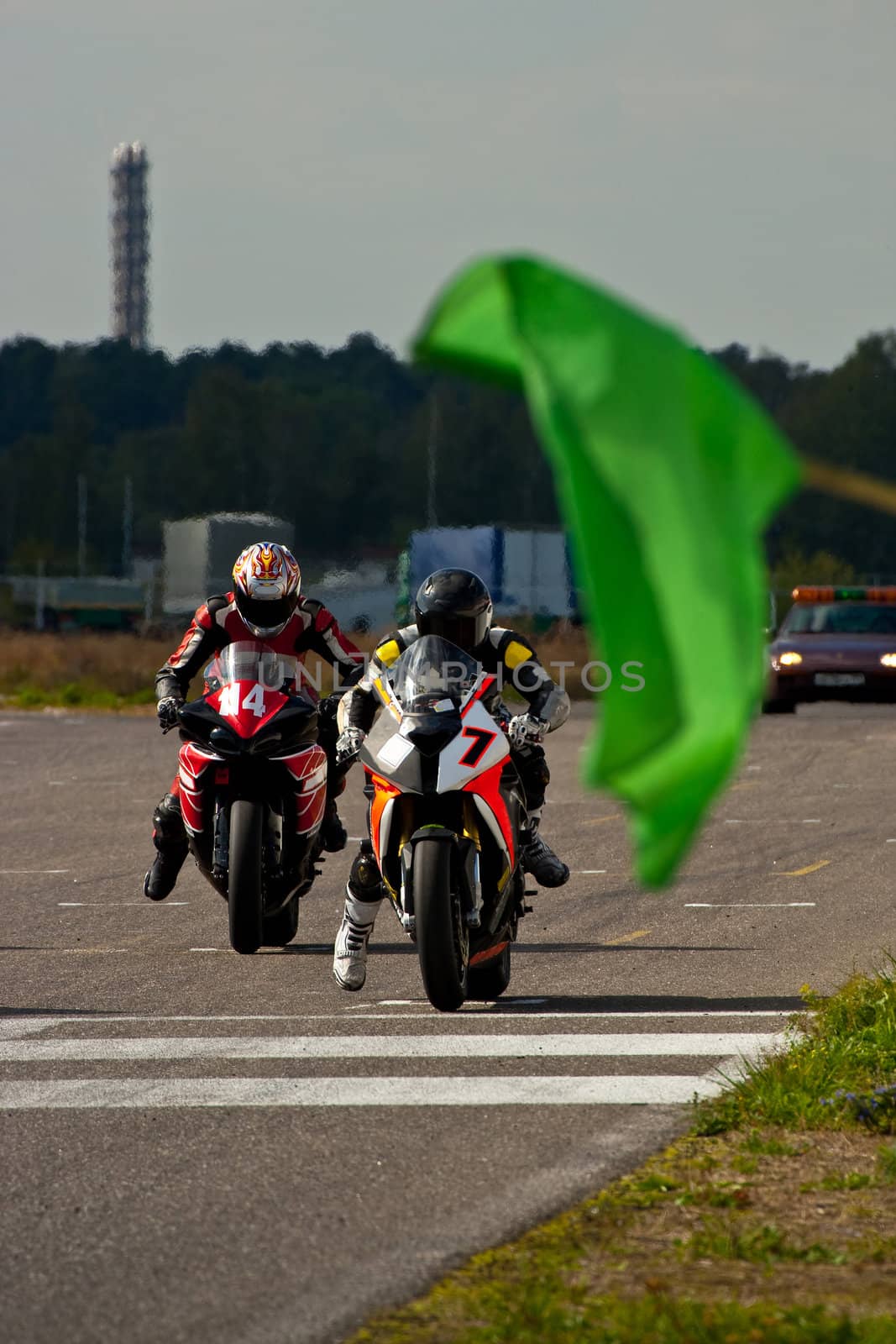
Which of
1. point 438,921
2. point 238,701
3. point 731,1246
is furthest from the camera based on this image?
point 238,701

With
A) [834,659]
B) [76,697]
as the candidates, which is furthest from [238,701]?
[76,697]

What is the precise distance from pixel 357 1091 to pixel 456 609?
7.97 feet

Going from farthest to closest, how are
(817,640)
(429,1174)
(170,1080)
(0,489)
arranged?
(0,489) < (817,640) < (170,1080) < (429,1174)

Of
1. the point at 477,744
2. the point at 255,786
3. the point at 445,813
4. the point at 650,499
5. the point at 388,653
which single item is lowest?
the point at 255,786

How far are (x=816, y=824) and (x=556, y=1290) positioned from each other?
12.4m

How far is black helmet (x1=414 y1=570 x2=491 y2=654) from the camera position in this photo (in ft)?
29.8

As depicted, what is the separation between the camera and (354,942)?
30.5 feet

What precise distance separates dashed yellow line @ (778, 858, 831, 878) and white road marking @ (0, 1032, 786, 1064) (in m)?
5.66

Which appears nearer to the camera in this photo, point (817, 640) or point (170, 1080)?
point (170, 1080)

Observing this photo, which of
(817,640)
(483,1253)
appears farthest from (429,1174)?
(817,640)

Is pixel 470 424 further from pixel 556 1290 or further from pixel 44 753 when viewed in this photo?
pixel 556 1290

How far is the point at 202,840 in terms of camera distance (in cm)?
1056

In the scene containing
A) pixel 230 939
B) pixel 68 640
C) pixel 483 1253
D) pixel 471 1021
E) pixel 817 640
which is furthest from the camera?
pixel 68 640

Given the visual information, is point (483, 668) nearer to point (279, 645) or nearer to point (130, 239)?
point (279, 645)
